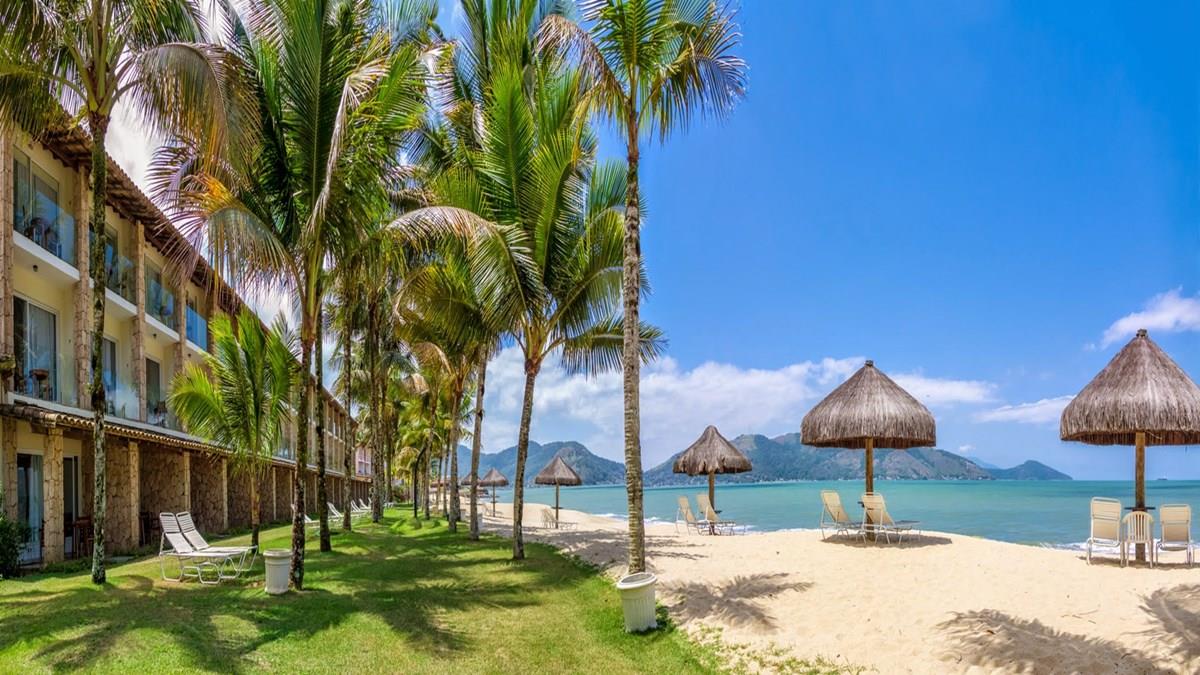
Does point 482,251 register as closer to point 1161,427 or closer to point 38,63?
point 38,63

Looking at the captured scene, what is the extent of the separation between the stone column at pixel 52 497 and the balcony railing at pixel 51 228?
3.36m

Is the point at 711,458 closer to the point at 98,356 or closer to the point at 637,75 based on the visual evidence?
the point at 637,75

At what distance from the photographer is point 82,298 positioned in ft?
44.9

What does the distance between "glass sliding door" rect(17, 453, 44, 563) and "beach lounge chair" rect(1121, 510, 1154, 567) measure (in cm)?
1578

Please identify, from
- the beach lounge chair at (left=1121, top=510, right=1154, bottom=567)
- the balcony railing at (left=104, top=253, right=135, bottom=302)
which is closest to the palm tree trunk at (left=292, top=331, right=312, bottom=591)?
the balcony railing at (left=104, top=253, right=135, bottom=302)

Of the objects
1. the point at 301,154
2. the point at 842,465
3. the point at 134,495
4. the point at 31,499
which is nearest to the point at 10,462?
the point at 31,499

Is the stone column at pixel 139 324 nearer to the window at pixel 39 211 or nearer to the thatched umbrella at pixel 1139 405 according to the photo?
the window at pixel 39 211

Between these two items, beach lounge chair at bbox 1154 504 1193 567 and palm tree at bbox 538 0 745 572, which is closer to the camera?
palm tree at bbox 538 0 745 572

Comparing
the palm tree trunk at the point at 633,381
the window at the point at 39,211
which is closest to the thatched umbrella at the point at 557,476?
the window at the point at 39,211

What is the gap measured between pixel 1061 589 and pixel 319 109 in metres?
9.94

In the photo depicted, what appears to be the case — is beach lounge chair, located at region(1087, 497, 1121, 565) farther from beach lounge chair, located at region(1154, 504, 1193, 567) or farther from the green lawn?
the green lawn

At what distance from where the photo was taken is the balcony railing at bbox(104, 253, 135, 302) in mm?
15930

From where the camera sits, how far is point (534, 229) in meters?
10.8

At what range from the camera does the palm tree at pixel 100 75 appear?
7.52 m
